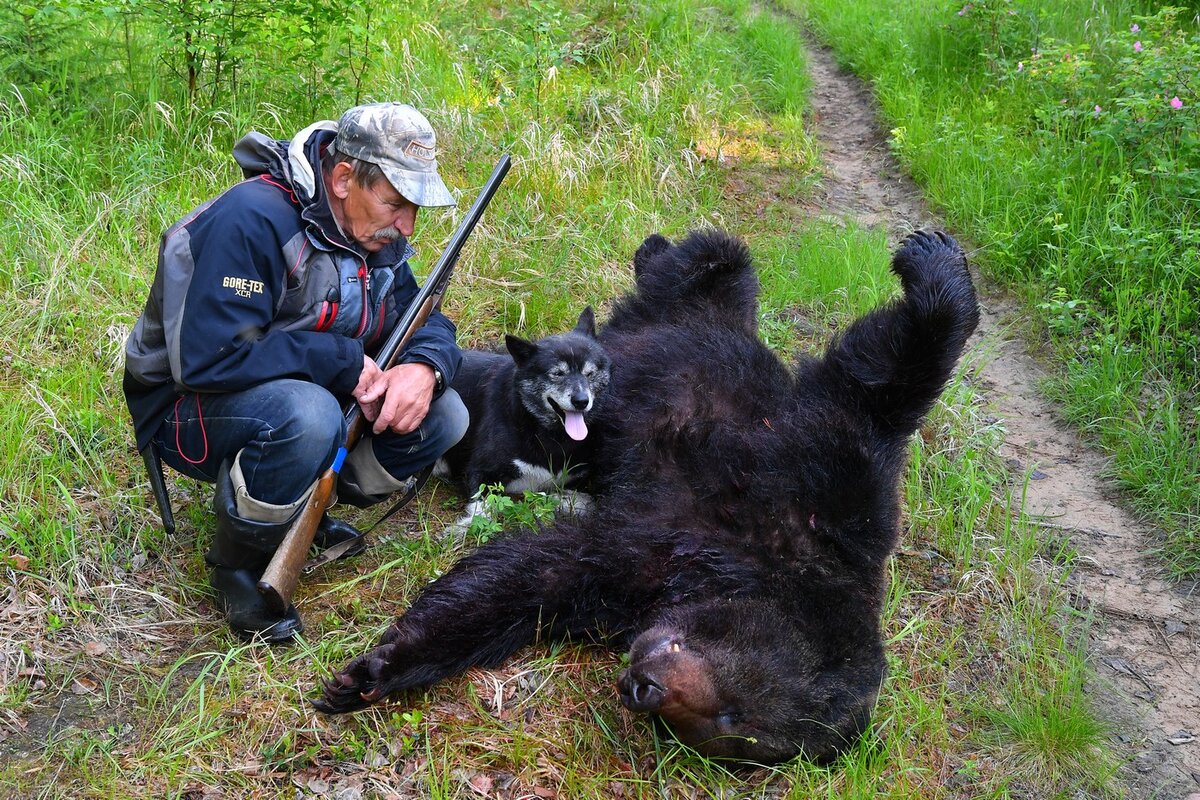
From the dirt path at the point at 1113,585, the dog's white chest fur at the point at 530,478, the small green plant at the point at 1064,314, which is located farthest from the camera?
the small green plant at the point at 1064,314

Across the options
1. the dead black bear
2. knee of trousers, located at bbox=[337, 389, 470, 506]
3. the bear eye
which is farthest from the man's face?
the bear eye

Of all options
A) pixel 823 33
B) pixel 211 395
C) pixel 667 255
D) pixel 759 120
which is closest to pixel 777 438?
pixel 667 255

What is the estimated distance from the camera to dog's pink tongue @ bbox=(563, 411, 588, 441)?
4625 millimetres

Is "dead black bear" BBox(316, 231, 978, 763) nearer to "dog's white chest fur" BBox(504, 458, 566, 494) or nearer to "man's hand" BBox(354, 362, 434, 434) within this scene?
"dog's white chest fur" BBox(504, 458, 566, 494)

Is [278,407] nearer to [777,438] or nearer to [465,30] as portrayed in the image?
[777,438]

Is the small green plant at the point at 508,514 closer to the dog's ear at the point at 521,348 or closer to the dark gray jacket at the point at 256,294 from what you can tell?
the dog's ear at the point at 521,348

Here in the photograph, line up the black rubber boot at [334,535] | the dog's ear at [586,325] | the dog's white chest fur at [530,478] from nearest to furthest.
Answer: the black rubber boot at [334,535]
the dog's white chest fur at [530,478]
the dog's ear at [586,325]

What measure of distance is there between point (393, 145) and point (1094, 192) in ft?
16.6

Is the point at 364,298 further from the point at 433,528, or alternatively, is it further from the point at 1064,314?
the point at 1064,314

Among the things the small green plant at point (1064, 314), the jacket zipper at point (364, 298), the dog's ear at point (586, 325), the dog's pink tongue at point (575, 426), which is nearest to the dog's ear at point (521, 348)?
the dog's pink tongue at point (575, 426)

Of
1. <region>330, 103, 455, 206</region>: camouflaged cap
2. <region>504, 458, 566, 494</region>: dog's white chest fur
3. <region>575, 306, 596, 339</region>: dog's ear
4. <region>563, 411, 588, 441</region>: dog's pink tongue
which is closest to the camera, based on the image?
<region>330, 103, 455, 206</region>: camouflaged cap

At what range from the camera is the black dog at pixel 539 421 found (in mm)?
4648

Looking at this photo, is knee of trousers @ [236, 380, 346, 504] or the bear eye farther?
knee of trousers @ [236, 380, 346, 504]

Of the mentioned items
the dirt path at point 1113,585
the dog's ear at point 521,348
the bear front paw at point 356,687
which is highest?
the dog's ear at point 521,348
